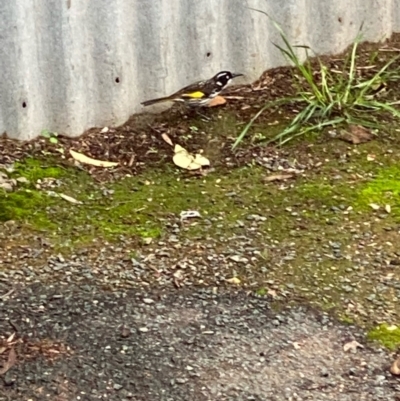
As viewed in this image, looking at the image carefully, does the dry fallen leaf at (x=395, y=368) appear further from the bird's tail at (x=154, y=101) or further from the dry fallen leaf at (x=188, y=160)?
the bird's tail at (x=154, y=101)

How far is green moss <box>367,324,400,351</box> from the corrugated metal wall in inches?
76.6

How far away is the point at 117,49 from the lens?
15.3 feet

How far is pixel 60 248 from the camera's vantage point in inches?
150

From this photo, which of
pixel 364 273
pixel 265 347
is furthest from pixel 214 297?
pixel 364 273

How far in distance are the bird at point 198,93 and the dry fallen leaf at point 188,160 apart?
12.3 inches

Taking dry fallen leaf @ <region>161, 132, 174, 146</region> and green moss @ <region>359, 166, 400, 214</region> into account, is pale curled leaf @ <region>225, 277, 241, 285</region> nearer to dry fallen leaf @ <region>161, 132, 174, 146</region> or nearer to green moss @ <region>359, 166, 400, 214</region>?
green moss @ <region>359, 166, 400, 214</region>

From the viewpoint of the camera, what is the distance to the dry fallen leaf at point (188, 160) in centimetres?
450

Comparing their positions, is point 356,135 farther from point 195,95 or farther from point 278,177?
Result: point 195,95

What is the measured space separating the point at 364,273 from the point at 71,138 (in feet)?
5.56

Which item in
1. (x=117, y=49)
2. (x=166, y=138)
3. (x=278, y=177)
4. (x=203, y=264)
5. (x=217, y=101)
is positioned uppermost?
(x=117, y=49)

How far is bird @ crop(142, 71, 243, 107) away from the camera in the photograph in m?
4.76

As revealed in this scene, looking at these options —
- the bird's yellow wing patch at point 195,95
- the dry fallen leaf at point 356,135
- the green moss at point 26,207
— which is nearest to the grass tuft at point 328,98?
the dry fallen leaf at point 356,135

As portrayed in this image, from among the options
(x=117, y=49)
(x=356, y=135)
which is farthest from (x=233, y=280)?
(x=117, y=49)

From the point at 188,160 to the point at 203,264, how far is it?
0.91 m
